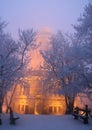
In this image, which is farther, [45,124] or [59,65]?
[59,65]

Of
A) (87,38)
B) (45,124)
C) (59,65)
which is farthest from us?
(59,65)

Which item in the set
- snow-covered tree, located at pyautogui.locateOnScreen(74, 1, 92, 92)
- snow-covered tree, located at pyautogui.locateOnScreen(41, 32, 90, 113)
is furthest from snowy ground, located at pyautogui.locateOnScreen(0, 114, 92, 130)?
snow-covered tree, located at pyautogui.locateOnScreen(41, 32, 90, 113)

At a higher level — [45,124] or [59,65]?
[59,65]

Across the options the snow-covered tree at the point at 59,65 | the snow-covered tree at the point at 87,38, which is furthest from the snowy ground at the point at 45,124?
the snow-covered tree at the point at 59,65

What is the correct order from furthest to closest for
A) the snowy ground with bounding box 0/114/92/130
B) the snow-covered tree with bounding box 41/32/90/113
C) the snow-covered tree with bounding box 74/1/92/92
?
the snow-covered tree with bounding box 41/32/90/113
the snow-covered tree with bounding box 74/1/92/92
the snowy ground with bounding box 0/114/92/130

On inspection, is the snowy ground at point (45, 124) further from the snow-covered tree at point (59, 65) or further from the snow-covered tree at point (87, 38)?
the snow-covered tree at point (59, 65)

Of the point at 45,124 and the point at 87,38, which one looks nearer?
the point at 45,124

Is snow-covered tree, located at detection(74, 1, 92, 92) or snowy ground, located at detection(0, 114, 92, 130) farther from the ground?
snow-covered tree, located at detection(74, 1, 92, 92)

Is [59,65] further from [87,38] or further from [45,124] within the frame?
[45,124]

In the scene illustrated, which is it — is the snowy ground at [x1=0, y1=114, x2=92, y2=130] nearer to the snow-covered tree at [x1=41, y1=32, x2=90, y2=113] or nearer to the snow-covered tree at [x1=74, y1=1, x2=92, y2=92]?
the snow-covered tree at [x1=74, y1=1, x2=92, y2=92]

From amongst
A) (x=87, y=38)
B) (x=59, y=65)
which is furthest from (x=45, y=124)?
(x=59, y=65)

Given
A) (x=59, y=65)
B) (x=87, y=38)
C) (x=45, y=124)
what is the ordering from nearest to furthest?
(x=45, y=124) < (x=87, y=38) < (x=59, y=65)

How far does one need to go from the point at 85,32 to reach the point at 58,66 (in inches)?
363

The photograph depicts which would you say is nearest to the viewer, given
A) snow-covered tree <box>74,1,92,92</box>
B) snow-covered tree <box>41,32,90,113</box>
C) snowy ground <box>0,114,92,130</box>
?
snowy ground <box>0,114,92,130</box>
